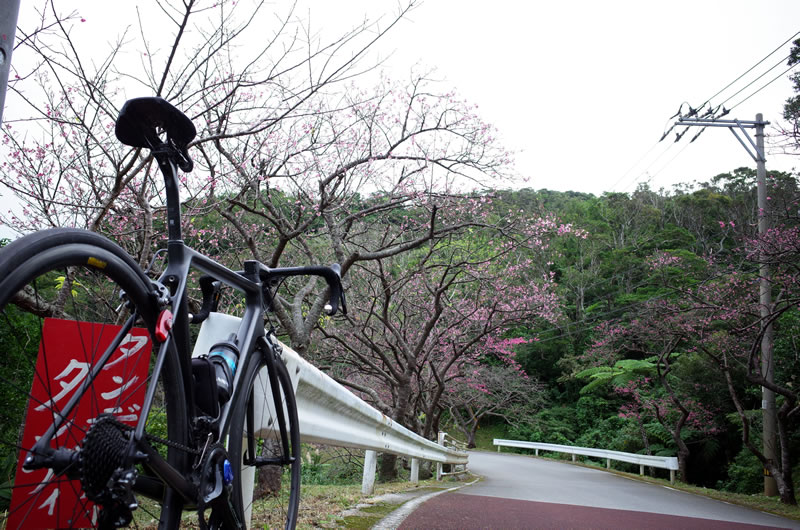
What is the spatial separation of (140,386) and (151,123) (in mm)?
801

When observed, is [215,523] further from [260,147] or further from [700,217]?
[700,217]

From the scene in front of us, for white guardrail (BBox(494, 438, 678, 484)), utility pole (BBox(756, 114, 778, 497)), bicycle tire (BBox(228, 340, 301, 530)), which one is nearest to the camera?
bicycle tire (BBox(228, 340, 301, 530))

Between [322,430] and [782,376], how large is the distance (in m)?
16.2

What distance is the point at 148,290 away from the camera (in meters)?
1.36

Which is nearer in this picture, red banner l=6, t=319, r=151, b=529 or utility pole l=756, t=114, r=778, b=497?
red banner l=6, t=319, r=151, b=529

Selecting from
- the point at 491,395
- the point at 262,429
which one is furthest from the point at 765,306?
the point at 491,395

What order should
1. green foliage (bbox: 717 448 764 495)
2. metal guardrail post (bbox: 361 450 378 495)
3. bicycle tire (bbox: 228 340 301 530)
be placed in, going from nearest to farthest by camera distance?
bicycle tire (bbox: 228 340 301 530), metal guardrail post (bbox: 361 450 378 495), green foliage (bbox: 717 448 764 495)

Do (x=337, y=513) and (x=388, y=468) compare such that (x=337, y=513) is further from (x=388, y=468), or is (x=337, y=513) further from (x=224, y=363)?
(x=388, y=468)

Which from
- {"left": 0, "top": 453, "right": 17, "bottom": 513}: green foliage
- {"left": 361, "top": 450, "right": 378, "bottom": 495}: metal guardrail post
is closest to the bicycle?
{"left": 0, "top": 453, "right": 17, "bottom": 513}: green foliage

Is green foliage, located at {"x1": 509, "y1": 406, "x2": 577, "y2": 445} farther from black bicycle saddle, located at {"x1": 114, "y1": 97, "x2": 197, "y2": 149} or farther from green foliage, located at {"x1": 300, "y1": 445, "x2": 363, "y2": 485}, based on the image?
black bicycle saddle, located at {"x1": 114, "y1": 97, "x2": 197, "y2": 149}

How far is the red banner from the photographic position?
4.59ft

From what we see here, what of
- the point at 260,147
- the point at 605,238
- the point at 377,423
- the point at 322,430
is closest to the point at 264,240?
the point at 260,147

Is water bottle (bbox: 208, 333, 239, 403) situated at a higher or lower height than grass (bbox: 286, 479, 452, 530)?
higher

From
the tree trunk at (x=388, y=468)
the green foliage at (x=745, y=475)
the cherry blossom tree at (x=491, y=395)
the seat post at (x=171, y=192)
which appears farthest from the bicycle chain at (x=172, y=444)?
the green foliage at (x=745, y=475)
